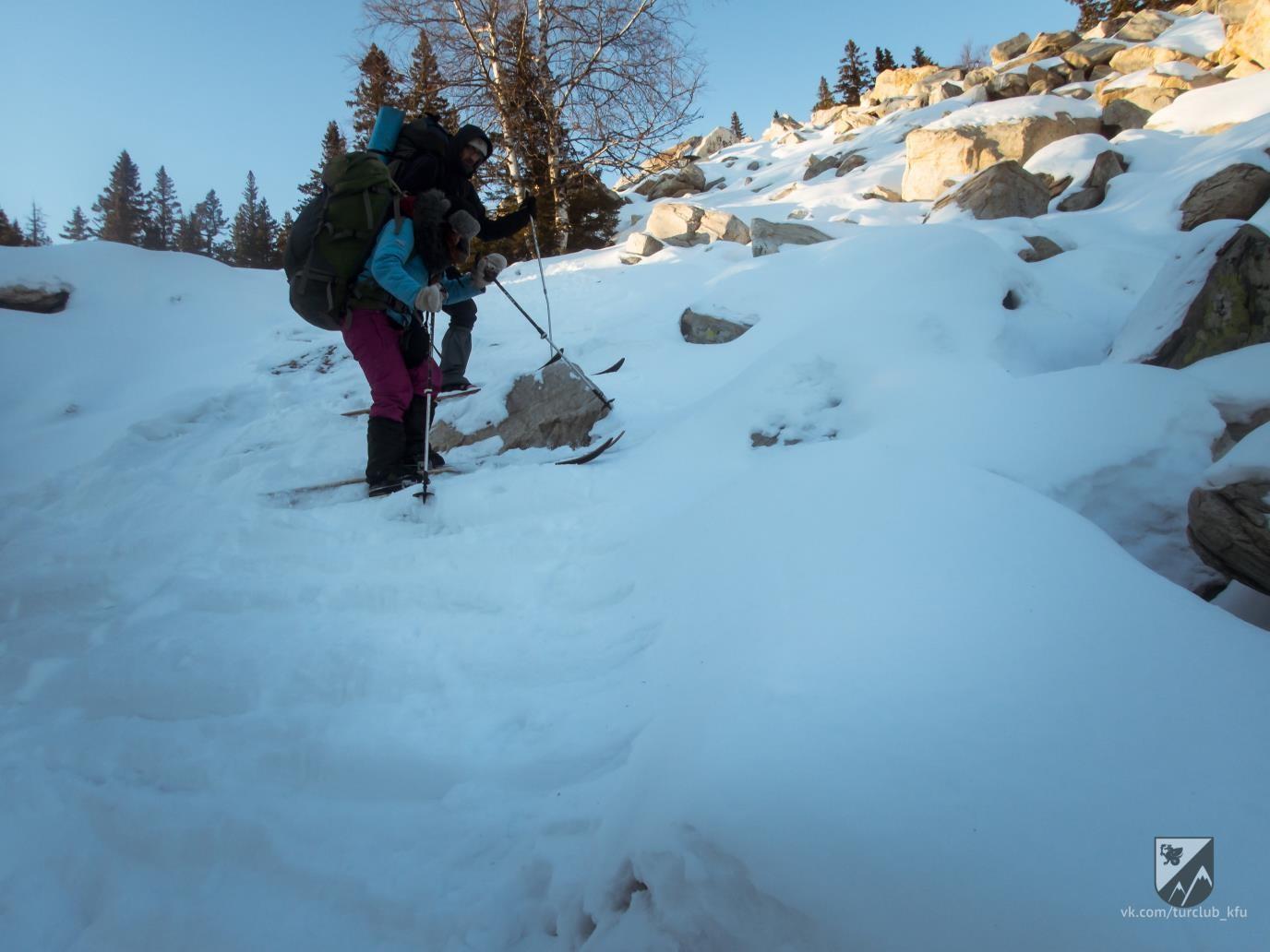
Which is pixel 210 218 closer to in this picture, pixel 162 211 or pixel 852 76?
pixel 162 211

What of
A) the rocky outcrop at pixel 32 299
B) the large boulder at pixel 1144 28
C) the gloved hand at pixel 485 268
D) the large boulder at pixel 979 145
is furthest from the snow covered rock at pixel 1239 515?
the large boulder at pixel 1144 28

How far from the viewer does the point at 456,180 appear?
158 inches

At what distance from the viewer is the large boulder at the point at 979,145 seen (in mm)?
10844

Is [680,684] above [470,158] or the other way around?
the other way around

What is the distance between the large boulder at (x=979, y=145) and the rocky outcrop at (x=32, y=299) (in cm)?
1335

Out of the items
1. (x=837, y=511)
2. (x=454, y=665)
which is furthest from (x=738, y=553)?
(x=454, y=665)

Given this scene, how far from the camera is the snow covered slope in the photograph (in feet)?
3.60

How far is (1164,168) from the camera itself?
771 centimetres

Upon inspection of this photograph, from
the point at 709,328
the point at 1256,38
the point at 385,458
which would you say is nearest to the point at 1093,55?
the point at 1256,38

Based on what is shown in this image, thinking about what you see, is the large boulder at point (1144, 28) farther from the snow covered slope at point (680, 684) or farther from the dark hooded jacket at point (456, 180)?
the dark hooded jacket at point (456, 180)

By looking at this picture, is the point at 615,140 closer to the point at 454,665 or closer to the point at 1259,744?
the point at 454,665

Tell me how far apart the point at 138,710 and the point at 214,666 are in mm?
219

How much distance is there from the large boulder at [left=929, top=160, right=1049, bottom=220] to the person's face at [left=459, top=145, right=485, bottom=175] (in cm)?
664

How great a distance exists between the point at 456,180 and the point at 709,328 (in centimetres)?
247
